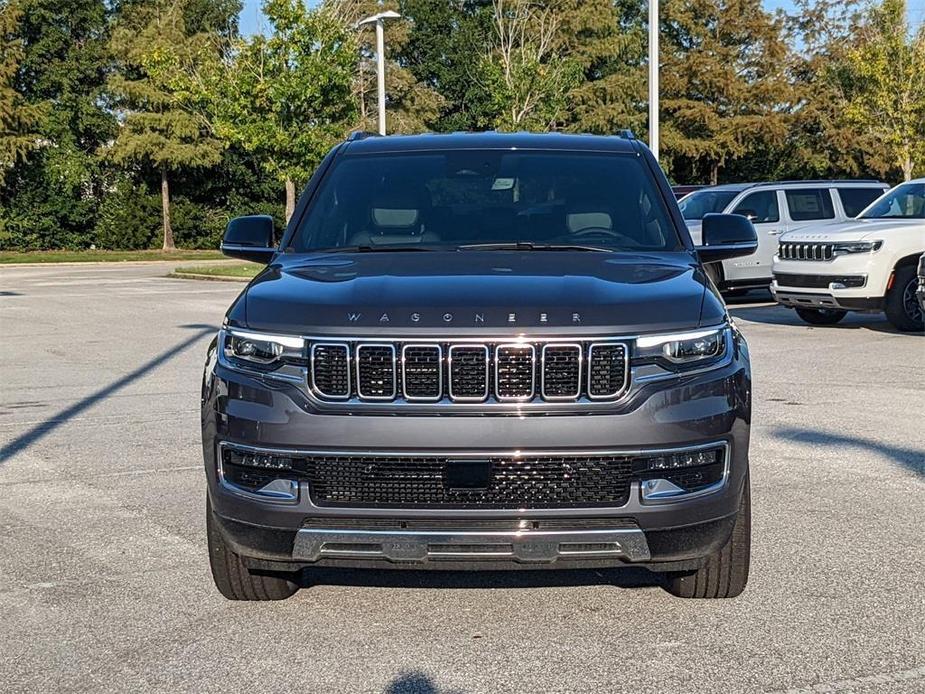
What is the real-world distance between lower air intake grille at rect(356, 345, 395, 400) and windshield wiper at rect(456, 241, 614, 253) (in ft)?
Answer: 4.09

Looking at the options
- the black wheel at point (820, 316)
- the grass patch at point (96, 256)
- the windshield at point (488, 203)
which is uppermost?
the windshield at point (488, 203)

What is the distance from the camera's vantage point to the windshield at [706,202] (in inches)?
776

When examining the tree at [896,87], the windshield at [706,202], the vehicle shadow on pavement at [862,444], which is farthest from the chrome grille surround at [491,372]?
the tree at [896,87]

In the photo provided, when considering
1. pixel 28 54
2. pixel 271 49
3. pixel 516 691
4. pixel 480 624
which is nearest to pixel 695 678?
pixel 516 691

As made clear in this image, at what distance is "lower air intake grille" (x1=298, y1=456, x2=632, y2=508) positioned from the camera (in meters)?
4.22

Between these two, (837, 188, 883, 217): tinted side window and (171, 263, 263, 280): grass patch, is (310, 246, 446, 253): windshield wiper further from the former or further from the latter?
(171, 263, 263, 280): grass patch

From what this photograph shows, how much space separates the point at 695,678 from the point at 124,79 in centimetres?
4807

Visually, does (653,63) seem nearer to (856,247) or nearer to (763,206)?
(763,206)

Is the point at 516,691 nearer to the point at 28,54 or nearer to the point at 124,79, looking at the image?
the point at 124,79

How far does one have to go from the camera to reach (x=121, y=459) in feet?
26.5

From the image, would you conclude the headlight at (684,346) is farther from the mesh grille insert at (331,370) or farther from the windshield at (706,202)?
the windshield at (706,202)

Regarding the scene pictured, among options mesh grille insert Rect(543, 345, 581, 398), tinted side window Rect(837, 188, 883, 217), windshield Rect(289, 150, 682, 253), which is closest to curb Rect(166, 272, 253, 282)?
tinted side window Rect(837, 188, 883, 217)

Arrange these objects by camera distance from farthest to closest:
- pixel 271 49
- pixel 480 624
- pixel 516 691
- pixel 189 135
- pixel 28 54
Result: pixel 28 54 → pixel 189 135 → pixel 271 49 → pixel 480 624 → pixel 516 691

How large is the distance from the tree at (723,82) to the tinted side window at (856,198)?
34.5 meters
